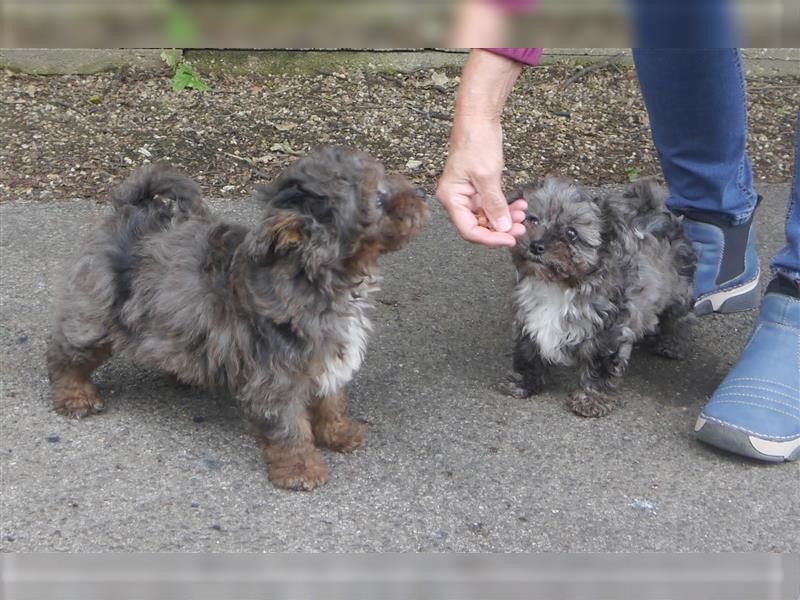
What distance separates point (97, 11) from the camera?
1.42 meters

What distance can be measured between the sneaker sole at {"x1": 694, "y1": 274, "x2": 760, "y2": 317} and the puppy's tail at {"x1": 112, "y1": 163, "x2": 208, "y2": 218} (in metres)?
2.22

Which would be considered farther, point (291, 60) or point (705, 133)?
point (291, 60)

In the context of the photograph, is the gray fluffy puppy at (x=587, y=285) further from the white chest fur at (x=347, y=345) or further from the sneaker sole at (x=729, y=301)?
the white chest fur at (x=347, y=345)

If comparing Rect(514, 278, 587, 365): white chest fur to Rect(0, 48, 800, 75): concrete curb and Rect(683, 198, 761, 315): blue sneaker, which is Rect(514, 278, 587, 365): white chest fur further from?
Rect(0, 48, 800, 75): concrete curb

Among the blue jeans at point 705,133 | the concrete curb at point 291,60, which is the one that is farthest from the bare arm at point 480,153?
the concrete curb at point 291,60

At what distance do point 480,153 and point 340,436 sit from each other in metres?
1.17

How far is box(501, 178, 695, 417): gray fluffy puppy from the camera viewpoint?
3.78 metres

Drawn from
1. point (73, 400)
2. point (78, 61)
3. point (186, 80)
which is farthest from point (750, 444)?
point (78, 61)

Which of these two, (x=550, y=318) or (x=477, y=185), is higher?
(x=477, y=185)

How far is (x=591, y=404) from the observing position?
3959 millimetres

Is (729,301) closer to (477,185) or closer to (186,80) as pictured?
(477,185)

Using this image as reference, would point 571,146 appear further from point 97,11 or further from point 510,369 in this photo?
point 97,11

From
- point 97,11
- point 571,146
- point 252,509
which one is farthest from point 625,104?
point 97,11

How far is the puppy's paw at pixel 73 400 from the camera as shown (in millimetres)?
3807
